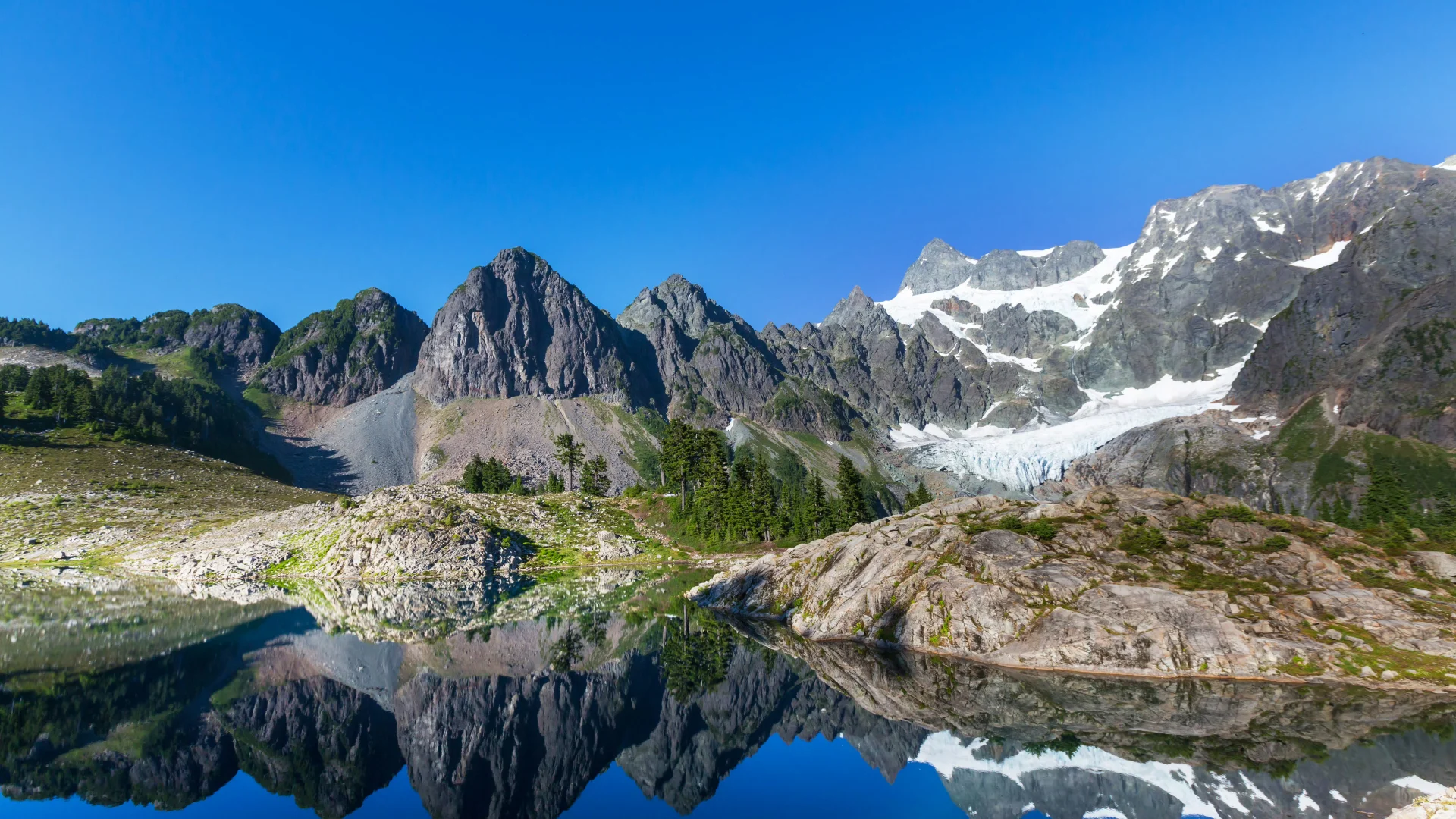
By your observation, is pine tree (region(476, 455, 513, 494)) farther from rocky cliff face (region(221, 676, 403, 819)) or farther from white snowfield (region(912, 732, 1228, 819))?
white snowfield (region(912, 732, 1228, 819))

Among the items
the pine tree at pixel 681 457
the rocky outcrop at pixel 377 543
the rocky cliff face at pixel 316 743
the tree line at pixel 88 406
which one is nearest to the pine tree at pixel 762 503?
the pine tree at pixel 681 457

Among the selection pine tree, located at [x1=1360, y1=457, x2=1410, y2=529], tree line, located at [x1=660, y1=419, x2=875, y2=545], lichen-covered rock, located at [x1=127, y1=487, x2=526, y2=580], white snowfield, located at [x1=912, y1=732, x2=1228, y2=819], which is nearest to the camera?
white snowfield, located at [x1=912, y1=732, x2=1228, y2=819]

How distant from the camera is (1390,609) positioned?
115 feet

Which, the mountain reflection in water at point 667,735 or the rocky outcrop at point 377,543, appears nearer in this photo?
the mountain reflection in water at point 667,735

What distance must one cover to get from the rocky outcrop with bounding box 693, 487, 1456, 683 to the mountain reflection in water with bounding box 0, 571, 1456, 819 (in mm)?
2480

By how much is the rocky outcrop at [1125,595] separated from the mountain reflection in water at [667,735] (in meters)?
2.48

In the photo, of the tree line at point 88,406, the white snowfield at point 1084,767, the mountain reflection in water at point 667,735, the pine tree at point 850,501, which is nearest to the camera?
the white snowfield at point 1084,767

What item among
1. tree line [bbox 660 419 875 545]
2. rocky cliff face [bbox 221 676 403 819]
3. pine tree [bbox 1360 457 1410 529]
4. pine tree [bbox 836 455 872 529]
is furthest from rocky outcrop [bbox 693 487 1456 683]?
pine tree [bbox 1360 457 1410 529]

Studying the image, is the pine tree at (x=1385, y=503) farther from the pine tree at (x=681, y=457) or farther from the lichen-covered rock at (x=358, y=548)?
the lichen-covered rock at (x=358, y=548)

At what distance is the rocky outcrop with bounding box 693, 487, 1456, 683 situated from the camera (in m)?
34.2

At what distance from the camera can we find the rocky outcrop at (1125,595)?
112 ft

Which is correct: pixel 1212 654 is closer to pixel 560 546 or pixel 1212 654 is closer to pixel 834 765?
pixel 834 765

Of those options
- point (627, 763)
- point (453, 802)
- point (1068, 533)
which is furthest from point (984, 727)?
point (1068, 533)

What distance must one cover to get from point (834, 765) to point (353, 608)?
2139 inches
